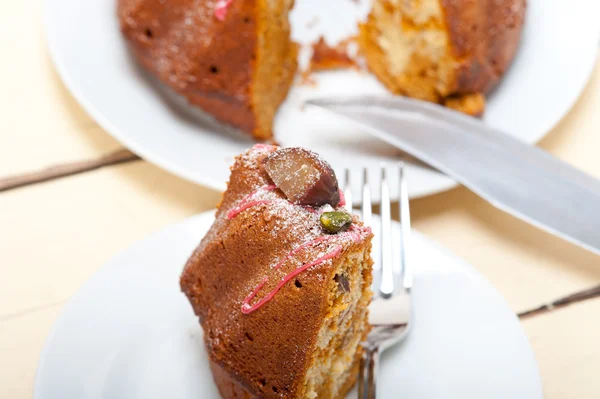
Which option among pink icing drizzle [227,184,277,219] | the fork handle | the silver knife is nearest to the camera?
pink icing drizzle [227,184,277,219]

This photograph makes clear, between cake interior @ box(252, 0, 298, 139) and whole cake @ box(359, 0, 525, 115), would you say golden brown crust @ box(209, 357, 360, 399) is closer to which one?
cake interior @ box(252, 0, 298, 139)

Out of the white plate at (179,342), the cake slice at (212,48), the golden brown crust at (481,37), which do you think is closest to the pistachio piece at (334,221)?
the white plate at (179,342)

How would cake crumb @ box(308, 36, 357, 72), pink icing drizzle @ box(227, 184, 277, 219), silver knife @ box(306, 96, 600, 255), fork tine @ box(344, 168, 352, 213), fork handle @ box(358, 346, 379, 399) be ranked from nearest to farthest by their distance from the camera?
pink icing drizzle @ box(227, 184, 277, 219)
fork handle @ box(358, 346, 379, 399)
fork tine @ box(344, 168, 352, 213)
silver knife @ box(306, 96, 600, 255)
cake crumb @ box(308, 36, 357, 72)

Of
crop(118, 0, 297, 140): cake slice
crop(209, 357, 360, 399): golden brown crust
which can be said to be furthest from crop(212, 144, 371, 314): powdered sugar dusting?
crop(118, 0, 297, 140): cake slice

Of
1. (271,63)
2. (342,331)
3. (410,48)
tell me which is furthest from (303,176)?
(410,48)

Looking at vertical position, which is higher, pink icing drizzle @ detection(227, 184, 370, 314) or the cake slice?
the cake slice

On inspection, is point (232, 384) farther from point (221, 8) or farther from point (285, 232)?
point (221, 8)
